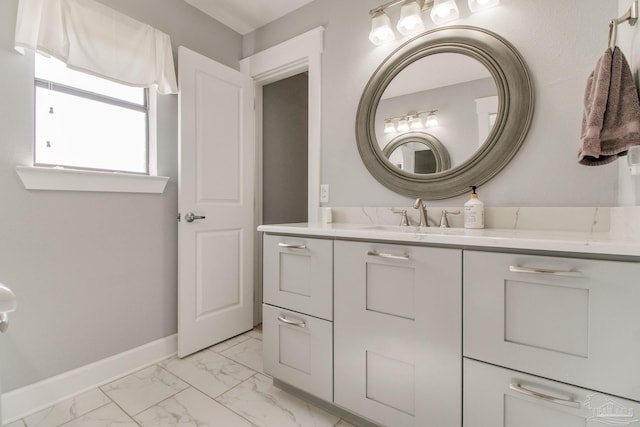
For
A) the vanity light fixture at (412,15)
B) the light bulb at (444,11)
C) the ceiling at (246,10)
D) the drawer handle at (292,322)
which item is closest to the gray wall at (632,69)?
the vanity light fixture at (412,15)

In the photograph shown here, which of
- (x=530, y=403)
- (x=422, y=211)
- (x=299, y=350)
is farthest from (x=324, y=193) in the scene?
(x=530, y=403)

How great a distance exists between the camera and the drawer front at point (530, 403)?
836 millimetres

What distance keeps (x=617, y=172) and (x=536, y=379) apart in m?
0.96

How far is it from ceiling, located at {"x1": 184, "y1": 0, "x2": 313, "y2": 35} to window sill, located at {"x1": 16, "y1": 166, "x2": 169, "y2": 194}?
1.37 m

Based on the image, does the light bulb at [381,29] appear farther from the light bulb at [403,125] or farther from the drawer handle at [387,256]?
the drawer handle at [387,256]

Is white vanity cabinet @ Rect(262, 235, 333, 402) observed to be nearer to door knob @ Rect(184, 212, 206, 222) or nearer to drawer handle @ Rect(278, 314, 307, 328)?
drawer handle @ Rect(278, 314, 307, 328)

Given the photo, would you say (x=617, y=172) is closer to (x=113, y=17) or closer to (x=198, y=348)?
(x=198, y=348)

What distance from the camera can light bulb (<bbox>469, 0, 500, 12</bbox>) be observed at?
1489 millimetres

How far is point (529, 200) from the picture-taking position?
1.44 metres

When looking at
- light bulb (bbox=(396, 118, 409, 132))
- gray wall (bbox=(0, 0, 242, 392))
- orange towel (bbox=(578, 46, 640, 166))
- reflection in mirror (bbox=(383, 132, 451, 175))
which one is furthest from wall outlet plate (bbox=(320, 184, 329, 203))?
orange towel (bbox=(578, 46, 640, 166))

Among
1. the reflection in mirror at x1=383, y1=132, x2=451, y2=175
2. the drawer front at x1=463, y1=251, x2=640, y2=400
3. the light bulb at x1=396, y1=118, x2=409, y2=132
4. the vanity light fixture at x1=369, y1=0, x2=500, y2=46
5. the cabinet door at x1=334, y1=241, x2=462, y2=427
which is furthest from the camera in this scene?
the light bulb at x1=396, y1=118, x2=409, y2=132

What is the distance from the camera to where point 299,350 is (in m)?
1.49

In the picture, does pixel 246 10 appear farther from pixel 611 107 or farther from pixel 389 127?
pixel 611 107

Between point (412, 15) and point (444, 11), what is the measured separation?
0.55 feet
